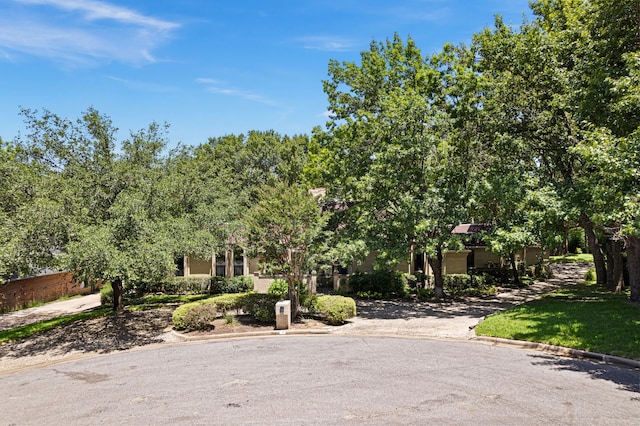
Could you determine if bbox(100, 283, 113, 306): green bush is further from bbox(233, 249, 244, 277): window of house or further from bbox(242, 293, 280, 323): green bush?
bbox(242, 293, 280, 323): green bush

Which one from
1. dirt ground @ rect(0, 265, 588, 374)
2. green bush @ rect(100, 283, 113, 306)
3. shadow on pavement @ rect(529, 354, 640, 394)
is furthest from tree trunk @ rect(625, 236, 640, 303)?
green bush @ rect(100, 283, 113, 306)

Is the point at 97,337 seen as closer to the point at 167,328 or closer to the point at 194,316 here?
the point at 167,328

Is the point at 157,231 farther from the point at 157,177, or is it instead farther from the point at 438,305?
the point at 438,305

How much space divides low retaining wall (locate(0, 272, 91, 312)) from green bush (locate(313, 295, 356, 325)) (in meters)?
13.3

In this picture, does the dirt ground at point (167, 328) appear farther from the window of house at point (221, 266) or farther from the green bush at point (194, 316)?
the window of house at point (221, 266)

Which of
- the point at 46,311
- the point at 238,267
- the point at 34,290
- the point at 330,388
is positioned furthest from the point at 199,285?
the point at 330,388

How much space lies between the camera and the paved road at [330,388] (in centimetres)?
775

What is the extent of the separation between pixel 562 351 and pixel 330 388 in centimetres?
697

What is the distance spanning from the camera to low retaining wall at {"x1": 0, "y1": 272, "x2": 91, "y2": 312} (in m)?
23.8

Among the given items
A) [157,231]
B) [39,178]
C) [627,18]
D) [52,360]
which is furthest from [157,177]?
[627,18]

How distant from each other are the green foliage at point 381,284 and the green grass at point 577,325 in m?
7.82

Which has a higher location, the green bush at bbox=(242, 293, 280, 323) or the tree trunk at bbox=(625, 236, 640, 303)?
the tree trunk at bbox=(625, 236, 640, 303)

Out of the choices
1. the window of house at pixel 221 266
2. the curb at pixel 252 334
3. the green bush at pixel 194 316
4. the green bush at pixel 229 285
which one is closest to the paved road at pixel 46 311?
the green bush at pixel 229 285

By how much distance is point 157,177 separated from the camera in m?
18.0
